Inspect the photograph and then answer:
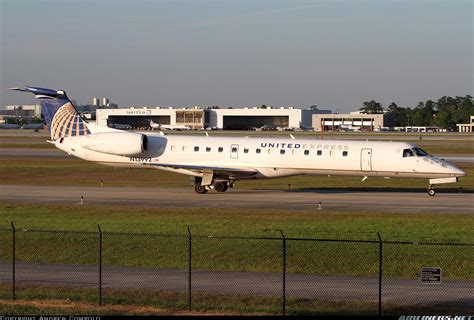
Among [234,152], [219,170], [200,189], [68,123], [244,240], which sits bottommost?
[244,240]

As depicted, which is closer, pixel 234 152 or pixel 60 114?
pixel 234 152

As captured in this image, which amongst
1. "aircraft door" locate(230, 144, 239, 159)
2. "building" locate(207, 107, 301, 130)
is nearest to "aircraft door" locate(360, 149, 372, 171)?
"aircraft door" locate(230, 144, 239, 159)

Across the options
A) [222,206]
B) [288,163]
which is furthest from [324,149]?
[222,206]

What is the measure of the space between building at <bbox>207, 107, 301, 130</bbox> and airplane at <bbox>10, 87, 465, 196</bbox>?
464ft

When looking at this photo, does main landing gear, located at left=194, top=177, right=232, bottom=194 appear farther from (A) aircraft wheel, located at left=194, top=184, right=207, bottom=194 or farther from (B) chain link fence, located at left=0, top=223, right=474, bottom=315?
A: (B) chain link fence, located at left=0, top=223, right=474, bottom=315

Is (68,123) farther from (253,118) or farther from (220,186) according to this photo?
(253,118)

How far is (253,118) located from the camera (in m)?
192

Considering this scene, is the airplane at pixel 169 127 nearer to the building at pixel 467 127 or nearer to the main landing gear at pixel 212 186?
the building at pixel 467 127

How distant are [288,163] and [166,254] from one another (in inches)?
682

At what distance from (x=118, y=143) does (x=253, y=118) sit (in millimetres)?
149085

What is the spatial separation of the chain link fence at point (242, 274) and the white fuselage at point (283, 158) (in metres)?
13.9

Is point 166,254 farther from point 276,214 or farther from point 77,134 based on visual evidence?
point 77,134

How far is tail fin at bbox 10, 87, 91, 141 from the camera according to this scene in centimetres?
4591

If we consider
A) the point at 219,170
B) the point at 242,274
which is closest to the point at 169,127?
the point at 219,170
